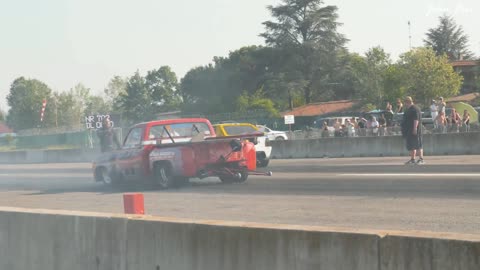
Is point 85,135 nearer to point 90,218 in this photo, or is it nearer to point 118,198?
point 118,198

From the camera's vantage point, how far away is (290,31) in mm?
79938

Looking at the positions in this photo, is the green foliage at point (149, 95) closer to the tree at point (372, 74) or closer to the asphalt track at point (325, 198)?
the tree at point (372, 74)

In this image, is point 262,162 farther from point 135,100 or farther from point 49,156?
point 135,100

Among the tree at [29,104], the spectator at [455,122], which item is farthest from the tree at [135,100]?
the spectator at [455,122]

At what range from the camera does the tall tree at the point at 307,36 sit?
3112 inches

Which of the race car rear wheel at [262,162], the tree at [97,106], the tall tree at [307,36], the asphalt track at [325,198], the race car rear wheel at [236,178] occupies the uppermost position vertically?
the tall tree at [307,36]

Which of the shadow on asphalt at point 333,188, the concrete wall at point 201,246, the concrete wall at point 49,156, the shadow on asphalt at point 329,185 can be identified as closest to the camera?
the concrete wall at point 201,246

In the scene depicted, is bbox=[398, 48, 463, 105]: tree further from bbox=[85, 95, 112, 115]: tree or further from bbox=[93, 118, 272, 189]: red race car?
bbox=[93, 118, 272, 189]: red race car

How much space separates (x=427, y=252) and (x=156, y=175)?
43.2 ft

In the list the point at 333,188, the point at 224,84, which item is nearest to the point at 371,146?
the point at 333,188

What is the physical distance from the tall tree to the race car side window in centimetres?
6096

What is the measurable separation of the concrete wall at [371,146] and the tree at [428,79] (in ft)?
152

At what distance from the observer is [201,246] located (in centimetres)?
622

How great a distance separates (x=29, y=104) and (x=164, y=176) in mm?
78262
